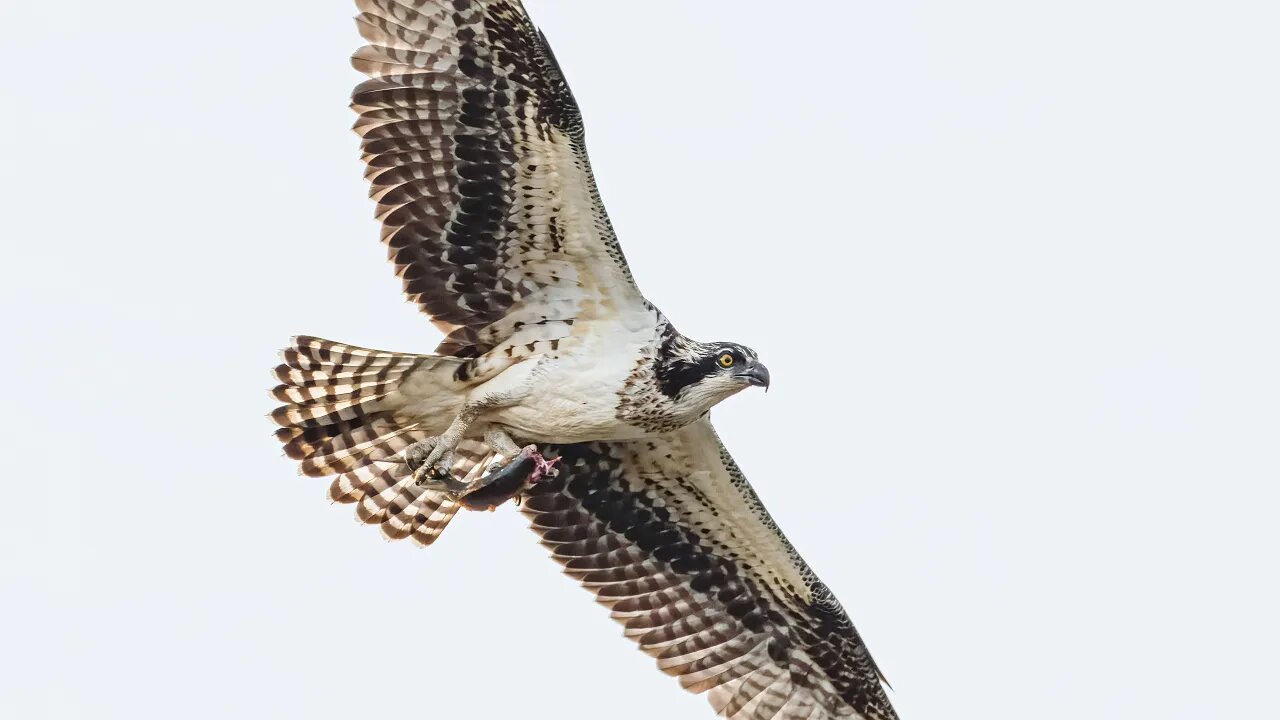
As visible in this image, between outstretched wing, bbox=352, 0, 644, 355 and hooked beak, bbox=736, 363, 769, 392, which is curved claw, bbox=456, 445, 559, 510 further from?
hooked beak, bbox=736, 363, 769, 392

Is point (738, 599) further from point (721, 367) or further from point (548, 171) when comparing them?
point (548, 171)

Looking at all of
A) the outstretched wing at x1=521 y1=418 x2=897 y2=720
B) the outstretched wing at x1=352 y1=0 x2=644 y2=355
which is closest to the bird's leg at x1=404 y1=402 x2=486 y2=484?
the outstretched wing at x1=352 y1=0 x2=644 y2=355

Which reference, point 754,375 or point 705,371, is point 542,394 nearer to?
point 705,371

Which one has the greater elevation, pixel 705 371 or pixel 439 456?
pixel 705 371

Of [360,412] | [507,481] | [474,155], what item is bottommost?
[360,412]

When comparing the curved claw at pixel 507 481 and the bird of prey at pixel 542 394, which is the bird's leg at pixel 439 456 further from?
the curved claw at pixel 507 481

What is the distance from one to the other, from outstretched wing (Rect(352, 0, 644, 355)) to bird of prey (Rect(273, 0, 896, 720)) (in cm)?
1

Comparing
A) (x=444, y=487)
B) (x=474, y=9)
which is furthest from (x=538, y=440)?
(x=474, y=9)

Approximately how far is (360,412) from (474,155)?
2.08 metres

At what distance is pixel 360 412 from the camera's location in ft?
42.2

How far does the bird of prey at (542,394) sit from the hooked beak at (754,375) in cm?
1

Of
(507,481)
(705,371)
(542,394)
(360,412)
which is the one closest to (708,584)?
(507,481)

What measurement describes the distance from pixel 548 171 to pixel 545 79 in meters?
0.58

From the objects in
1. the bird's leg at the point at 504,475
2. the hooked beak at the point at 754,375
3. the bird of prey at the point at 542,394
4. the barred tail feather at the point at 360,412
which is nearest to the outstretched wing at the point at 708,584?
the bird of prey at the point at 542,394
